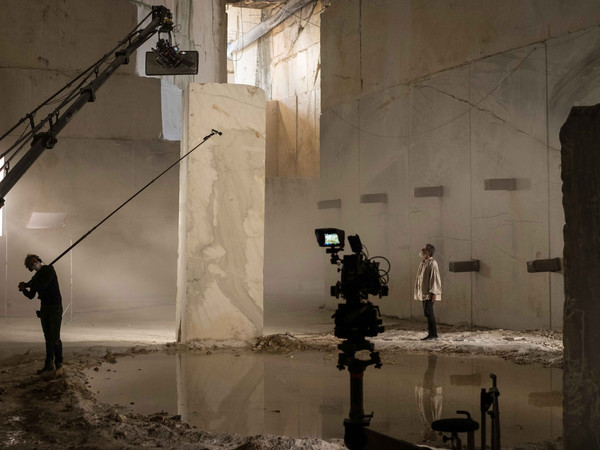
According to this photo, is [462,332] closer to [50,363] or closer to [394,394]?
[394,394]

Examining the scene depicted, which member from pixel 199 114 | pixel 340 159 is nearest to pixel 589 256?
pixel 199 114

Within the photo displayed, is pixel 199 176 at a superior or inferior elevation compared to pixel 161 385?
superior

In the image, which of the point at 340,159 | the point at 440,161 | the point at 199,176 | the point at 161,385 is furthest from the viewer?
the point at 340,159

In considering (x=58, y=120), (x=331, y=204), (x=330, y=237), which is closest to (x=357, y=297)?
(x=330, y=237)

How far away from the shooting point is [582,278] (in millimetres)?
4645

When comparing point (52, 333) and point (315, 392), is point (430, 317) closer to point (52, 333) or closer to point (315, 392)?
point (315, 392)

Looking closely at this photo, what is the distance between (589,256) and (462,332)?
7360 millimetres

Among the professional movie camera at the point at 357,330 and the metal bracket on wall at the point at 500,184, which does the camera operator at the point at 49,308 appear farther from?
the metal bracket on wall at the point at 500,184

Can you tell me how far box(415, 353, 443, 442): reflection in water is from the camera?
5.91 metres

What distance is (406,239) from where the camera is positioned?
13.7 meters

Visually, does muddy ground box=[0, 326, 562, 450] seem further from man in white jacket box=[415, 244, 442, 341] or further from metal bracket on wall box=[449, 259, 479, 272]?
metal bracket on wall box=[449, 259, 479, 272]

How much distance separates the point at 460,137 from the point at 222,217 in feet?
15.6

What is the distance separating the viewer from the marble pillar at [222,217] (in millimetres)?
10352

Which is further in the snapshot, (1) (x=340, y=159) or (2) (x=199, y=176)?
(1) (x=340, y=159)
